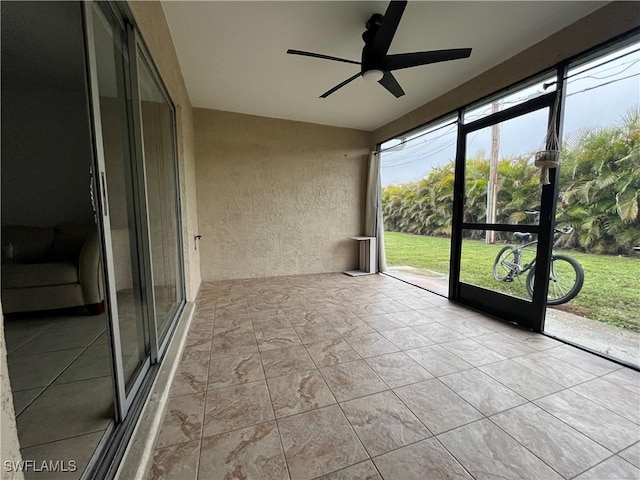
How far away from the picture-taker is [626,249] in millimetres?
2221

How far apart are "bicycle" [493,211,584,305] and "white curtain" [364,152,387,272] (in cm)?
221

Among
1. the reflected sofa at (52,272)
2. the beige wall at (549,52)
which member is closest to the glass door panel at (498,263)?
the beige wall at (549,52)

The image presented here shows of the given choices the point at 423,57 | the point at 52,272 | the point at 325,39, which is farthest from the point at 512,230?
the point at 52,272

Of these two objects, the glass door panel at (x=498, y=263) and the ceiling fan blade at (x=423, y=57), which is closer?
the ceiling fan blade at (x=423, y=57)

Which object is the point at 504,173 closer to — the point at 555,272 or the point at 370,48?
the point at 555,272

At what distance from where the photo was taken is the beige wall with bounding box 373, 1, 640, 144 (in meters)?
1.82

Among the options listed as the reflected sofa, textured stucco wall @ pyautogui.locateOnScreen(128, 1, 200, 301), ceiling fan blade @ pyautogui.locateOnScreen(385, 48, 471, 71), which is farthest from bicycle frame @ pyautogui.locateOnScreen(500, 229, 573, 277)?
the reflected sofa

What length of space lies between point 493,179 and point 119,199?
3.32 meters

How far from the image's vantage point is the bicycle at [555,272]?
2459 mm

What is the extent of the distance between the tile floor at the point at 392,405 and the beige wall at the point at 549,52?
242cm

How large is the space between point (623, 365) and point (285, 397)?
2.46 metres

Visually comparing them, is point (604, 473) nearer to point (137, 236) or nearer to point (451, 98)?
point (137, 236)

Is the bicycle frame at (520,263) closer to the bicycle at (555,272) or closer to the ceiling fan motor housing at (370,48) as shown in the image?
the bicycle at (555,272)

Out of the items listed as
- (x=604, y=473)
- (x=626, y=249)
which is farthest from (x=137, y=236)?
(x=626, y=249)
